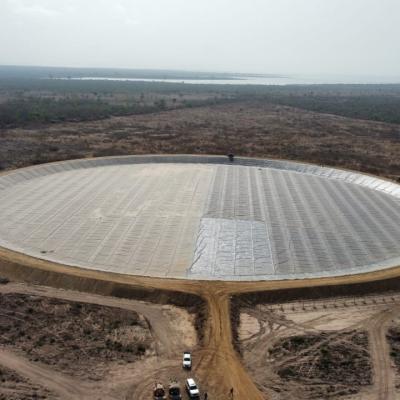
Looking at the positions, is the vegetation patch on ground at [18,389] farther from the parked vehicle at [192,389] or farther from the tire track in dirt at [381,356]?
the tire track in dirt at [381,356]

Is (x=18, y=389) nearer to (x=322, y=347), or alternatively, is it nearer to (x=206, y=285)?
(x=206, y=285)

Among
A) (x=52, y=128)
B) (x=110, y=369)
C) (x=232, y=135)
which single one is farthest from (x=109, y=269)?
(x=52, y=128)

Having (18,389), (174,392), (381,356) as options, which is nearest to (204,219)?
(381,356)

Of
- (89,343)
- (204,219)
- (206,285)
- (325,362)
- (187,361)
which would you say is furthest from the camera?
(204,219)

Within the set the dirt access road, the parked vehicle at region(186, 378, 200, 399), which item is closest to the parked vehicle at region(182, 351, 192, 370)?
the dirt access road

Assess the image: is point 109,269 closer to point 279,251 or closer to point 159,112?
point 279,251
